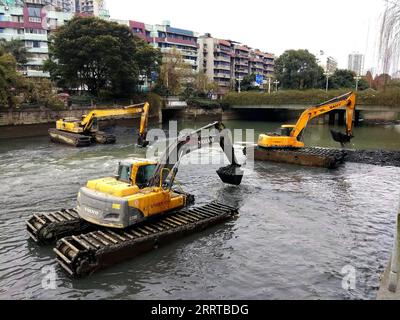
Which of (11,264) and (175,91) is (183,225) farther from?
(175,91)

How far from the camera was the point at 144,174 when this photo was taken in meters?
13.7

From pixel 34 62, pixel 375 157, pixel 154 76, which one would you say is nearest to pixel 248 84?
pixel 154 76

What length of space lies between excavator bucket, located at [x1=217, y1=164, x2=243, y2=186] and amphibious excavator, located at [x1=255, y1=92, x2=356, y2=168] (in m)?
7.66

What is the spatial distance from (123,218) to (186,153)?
16.1 feet

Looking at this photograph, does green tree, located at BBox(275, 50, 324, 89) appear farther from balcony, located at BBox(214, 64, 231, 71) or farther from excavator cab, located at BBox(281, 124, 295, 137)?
excavator cab, located at BBox(281, 124, 295, 137)

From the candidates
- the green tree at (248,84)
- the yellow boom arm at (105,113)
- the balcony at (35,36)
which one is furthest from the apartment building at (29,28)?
the green tree at (248,84)

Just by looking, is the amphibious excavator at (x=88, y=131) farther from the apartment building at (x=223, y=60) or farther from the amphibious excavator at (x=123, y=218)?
the apartment building at (x=223, y=60)

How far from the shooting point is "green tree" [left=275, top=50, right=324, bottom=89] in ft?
284

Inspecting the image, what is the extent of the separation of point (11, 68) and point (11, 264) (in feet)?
114

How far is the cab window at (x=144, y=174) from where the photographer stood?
13508 mm

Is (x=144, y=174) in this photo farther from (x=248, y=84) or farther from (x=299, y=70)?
(x=248, y=84)

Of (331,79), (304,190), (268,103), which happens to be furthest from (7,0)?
(304,190)

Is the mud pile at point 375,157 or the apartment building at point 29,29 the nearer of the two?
the mud pile at point 375,157

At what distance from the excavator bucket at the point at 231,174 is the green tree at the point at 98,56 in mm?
36343
